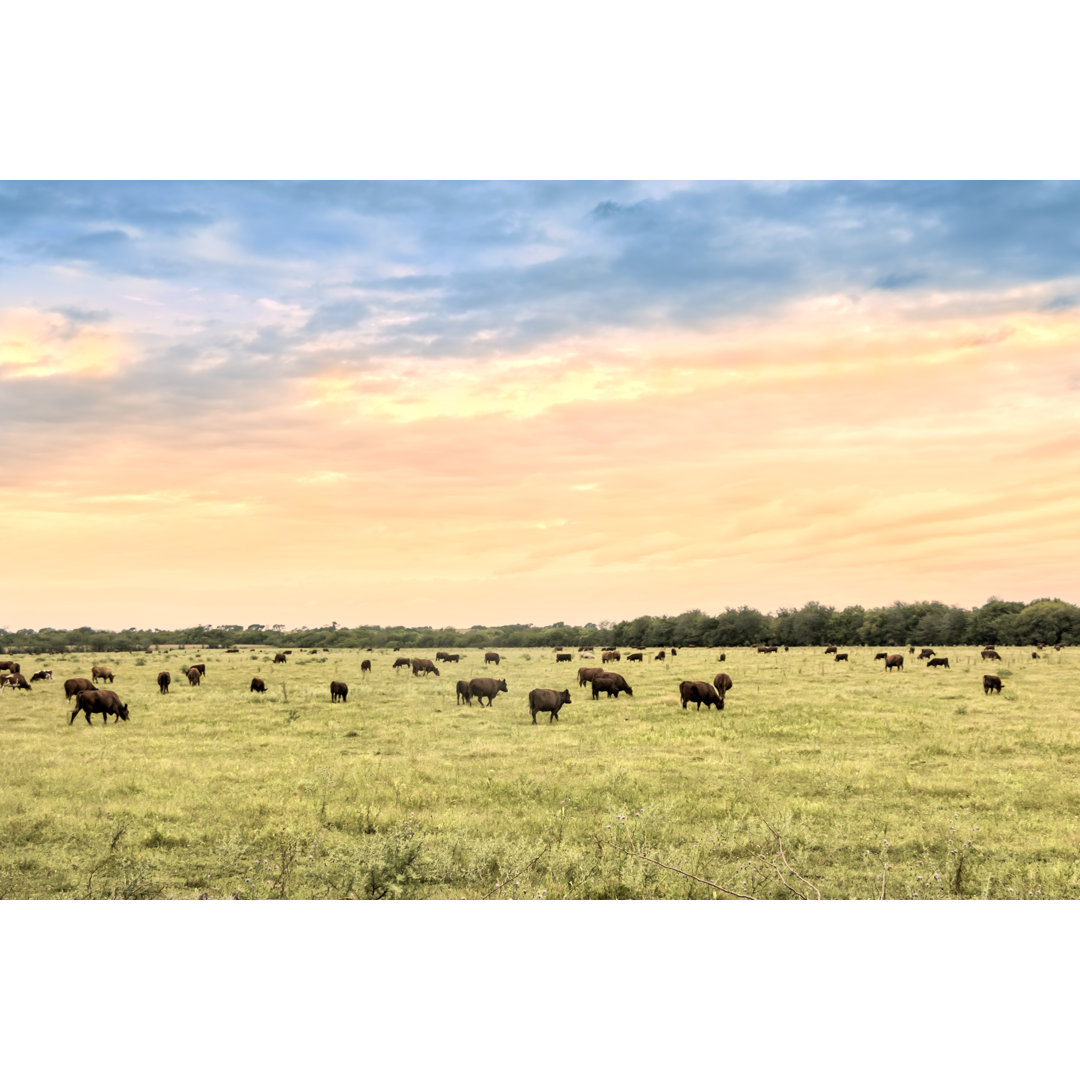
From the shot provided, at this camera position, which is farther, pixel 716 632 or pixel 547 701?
pixel 547 701

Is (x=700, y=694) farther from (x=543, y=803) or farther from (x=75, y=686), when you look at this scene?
(x=75, y=686)

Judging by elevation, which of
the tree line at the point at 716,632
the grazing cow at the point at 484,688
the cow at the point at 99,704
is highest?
the tree line at the point at 716,632

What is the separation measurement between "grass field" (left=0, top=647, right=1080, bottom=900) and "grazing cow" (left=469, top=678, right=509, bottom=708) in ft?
3.91

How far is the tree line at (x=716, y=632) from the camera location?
15.2 m

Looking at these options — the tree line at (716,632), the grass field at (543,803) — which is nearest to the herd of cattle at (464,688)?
the grass field at (543,803)

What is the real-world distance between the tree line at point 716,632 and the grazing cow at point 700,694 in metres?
2.35

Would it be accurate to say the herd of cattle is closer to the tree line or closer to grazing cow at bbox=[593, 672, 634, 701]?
grazing cow at bbox=[593, 672, 634, 701]

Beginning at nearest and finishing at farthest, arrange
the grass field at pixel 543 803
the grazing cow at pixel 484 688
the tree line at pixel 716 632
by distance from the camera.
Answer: the grass field at pixel 543 803 < the tree line at pixel 716 632 < the grazing cow at pixel 484 688

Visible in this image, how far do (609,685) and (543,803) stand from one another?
14.3m

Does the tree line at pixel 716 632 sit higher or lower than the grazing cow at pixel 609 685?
higher

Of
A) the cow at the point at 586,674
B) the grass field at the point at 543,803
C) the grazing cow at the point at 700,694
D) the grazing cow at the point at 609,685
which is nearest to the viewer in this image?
the grass field at the point at 543,803

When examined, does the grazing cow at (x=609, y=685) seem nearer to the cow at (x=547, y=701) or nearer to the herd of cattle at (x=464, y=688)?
the herd of cattle at (x=464, y=688)

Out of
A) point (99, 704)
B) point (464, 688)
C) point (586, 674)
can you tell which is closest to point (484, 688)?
point (464, 688)

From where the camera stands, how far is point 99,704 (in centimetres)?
1925
